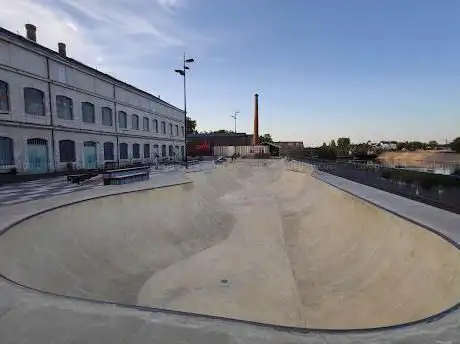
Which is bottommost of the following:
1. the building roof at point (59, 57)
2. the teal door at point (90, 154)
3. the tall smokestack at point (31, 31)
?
the teal door at point (90, 154)

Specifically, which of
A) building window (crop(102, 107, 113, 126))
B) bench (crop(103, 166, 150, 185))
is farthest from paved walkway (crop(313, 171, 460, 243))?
building window (crop(102, 107, 113, 126))

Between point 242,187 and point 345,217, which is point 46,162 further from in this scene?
point 345,217

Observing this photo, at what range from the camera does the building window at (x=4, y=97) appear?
21.2 m

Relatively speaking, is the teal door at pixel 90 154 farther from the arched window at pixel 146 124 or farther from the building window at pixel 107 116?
the arched window at pixel 146 124

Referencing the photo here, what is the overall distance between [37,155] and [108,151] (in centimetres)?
1130

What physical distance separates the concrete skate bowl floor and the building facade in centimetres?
1332

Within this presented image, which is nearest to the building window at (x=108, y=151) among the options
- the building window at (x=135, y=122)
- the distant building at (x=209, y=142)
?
the building window at (x=135, y=122)

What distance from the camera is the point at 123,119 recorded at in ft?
129

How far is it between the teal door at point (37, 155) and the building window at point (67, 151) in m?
1.94

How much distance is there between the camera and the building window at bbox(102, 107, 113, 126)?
3466cm

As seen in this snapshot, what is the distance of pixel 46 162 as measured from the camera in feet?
83.0

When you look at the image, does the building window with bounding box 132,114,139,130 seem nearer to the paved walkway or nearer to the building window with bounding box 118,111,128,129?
the building window with bounding box 118,111,128,129

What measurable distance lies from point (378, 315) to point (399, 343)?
11.5 ft

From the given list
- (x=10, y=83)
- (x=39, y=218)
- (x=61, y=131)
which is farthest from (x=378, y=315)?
(x=61, y=131)
